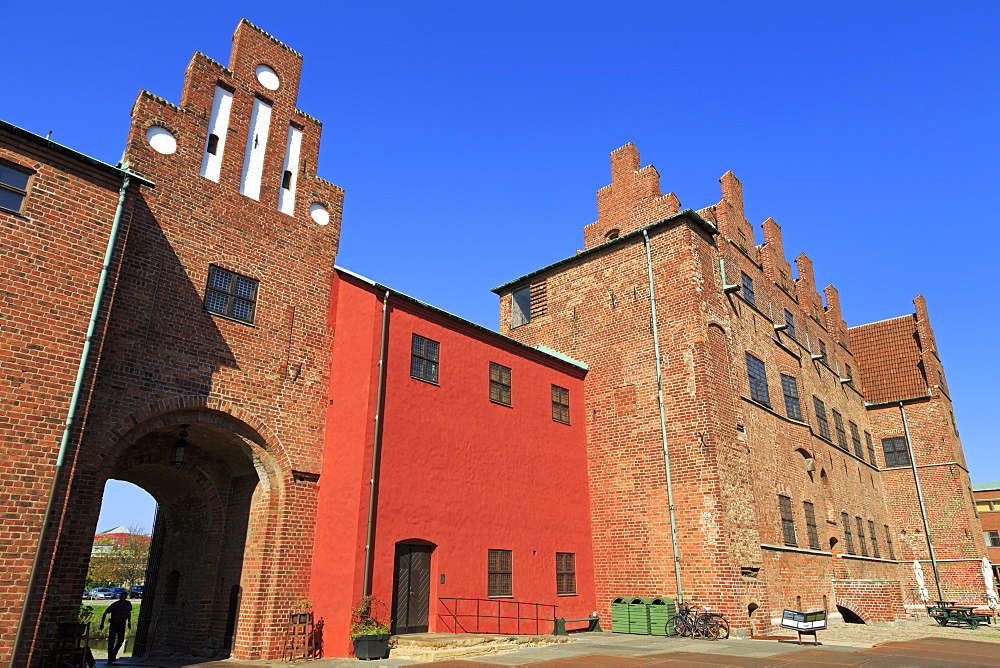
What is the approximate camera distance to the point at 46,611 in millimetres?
9508

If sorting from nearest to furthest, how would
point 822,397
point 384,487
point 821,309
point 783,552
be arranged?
1. point 384,487
2. point 783,552
3. point 822,397
4. point 821,309

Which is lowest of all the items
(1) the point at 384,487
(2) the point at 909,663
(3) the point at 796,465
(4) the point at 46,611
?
(2) the point at 909,663

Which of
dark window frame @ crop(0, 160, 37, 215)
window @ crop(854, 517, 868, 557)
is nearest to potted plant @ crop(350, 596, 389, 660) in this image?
dark window frame @ crop(0, 160, 37, 215)

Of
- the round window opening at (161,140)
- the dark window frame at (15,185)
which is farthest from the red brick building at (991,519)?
the dark window frame at (15,185)

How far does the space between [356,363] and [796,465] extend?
1594 centimetres

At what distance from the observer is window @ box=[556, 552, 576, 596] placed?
57.6 ft

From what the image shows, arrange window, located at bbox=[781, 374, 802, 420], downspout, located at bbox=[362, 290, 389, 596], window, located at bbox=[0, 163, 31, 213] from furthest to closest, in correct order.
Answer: window, located at bbox=[781, 374, 802, 420], downspout, located at bbox=[362, 290, 389, 596], window, located at bbox=[0, 163, 31, 213]

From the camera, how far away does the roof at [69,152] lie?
1035 centimetres

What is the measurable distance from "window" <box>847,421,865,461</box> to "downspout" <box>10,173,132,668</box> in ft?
100

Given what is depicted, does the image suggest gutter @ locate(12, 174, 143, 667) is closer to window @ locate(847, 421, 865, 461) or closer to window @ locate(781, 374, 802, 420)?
window @ locate(781, 374, 802, 420)

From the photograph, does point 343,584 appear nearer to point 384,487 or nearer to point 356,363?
point 384,487

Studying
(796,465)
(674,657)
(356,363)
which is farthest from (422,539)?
(796,465)

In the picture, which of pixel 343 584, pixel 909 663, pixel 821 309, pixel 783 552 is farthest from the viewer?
pixel 821 309

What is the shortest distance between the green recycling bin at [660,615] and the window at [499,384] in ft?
21.7
